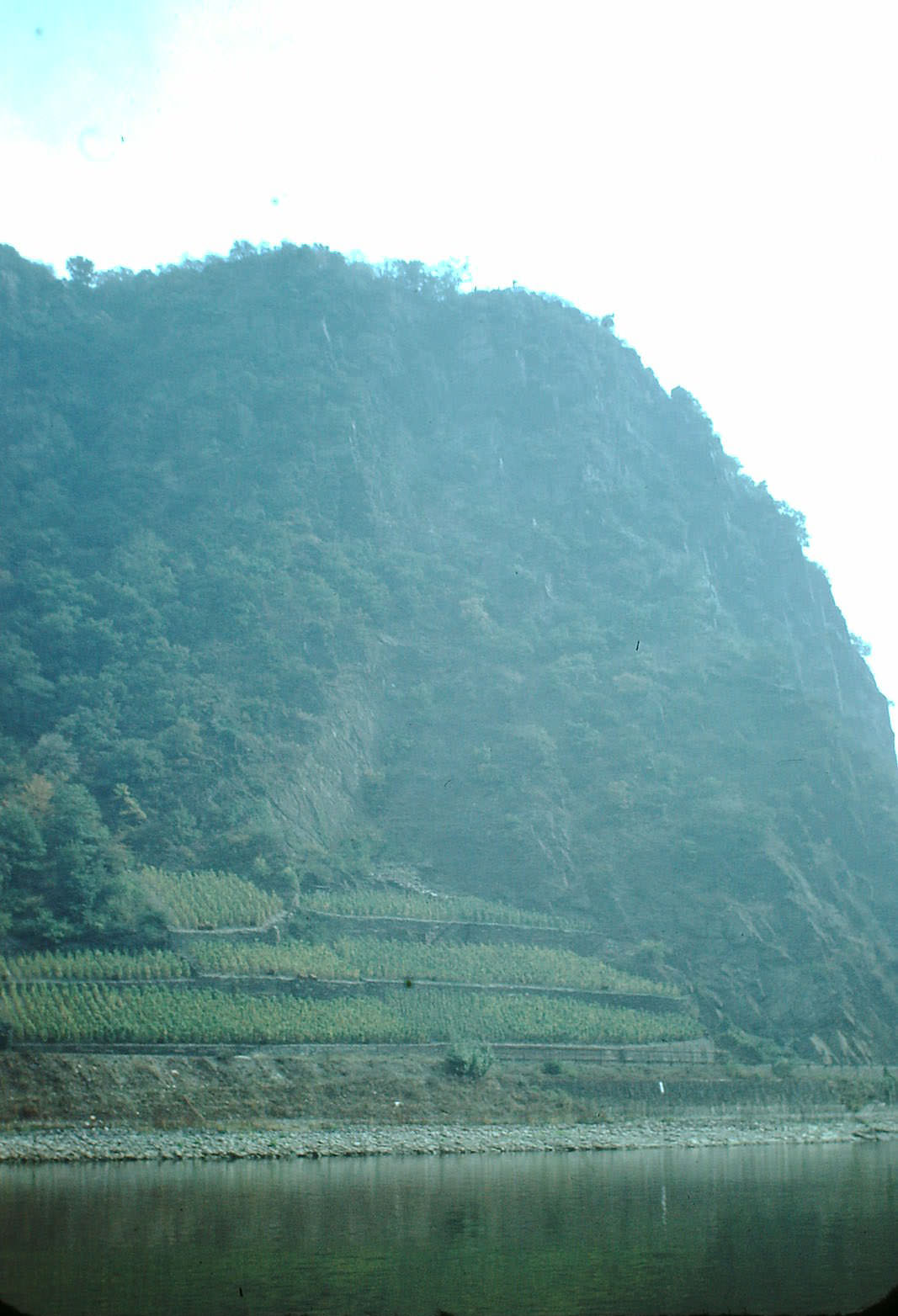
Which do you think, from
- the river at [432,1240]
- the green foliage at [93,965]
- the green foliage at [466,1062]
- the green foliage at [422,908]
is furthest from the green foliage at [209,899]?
the river at [432,1240]

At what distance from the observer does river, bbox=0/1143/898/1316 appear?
546 inches

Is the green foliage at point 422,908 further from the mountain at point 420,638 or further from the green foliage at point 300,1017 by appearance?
the green foliage at point 300,1017

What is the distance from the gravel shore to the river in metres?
1.35

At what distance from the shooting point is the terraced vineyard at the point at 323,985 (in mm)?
33656

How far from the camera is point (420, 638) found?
67.8m

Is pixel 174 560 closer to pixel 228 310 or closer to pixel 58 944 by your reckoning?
pixel 228 310

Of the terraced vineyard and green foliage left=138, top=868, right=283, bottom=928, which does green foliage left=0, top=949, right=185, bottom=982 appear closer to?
the terraced vineyard

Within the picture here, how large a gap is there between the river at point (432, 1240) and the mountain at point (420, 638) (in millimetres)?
16544

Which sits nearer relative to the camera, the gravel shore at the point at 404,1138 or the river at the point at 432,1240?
the river at the point at 432,1240

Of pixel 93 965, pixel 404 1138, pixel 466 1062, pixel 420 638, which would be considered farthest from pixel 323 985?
pixel 420 638

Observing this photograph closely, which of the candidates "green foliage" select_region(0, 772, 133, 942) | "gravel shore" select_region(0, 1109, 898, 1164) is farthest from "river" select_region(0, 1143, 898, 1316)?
"green foliage" select_region(0, 772, 133, 942)

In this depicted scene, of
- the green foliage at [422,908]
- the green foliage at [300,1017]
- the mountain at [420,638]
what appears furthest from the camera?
the mountain at [420,638]

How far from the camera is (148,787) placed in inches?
2030

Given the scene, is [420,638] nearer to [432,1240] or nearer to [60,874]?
[60,874]
